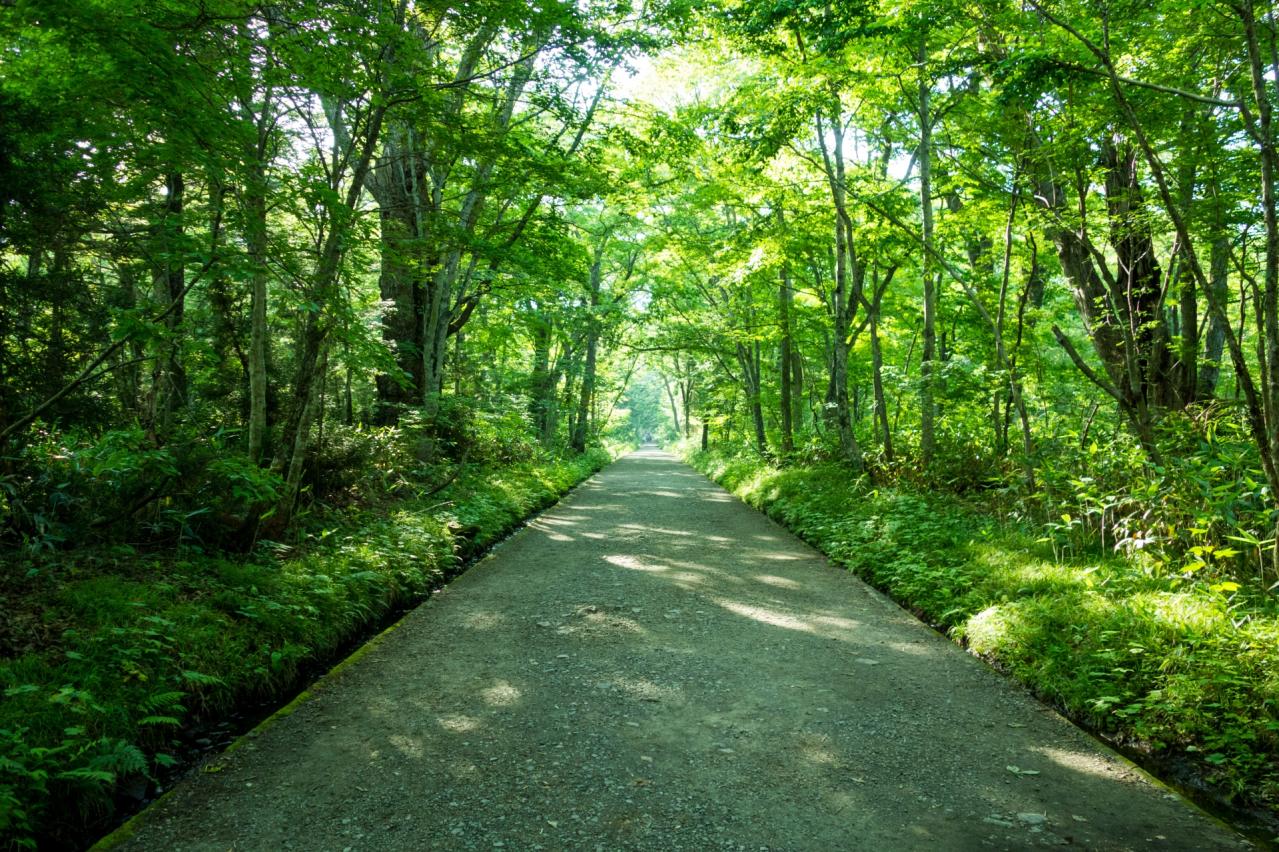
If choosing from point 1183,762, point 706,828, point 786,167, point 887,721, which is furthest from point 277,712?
point 786,167

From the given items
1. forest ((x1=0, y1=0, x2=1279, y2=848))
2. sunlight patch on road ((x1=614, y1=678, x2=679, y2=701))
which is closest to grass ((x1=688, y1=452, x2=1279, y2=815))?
forest ((x1=0, y1=0, x2=1279, y2=848))

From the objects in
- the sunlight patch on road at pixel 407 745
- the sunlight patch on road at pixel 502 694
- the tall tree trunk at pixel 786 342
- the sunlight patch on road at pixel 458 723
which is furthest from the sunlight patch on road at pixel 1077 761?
the tall tree trunk at pixel 786 342

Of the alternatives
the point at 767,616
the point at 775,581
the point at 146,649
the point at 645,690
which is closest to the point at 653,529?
the point at 775,581

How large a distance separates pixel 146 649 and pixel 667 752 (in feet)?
9.75

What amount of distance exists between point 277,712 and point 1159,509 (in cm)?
706

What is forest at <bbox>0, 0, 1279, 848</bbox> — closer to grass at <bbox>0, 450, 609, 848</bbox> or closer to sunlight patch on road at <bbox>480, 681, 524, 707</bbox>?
grass at <bbox>0, 450, 609, 848</bbox>

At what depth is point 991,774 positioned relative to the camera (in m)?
3.34

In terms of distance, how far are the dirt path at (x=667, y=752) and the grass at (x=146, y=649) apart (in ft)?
1.12

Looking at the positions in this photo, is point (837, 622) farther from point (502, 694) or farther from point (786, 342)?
point (786, 342)

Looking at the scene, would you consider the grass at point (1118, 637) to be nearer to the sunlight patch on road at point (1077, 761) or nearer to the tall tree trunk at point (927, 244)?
the sunlight patch on road at point (1077, 761)

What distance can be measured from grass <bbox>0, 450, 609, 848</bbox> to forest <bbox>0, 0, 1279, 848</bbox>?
0.02 meters

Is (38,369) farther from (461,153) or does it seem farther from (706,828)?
(706,828)

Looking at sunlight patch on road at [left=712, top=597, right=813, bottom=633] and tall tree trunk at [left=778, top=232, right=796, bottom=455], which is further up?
tall tree trunk at [left=778, top=232, right=796, bottom=455]

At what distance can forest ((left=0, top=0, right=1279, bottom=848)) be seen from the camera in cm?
381
